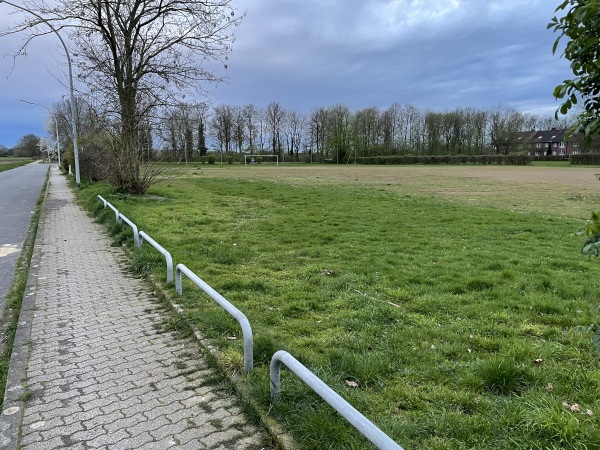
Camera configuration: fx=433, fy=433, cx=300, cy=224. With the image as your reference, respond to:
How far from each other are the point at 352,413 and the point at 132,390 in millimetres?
2088

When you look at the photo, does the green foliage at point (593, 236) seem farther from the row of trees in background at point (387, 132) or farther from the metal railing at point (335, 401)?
the row of trees in background at point (387, 132)

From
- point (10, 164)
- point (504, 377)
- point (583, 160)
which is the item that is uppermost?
point (10, 164)

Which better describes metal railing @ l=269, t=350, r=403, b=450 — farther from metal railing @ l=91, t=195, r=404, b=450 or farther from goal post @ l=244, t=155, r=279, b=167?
goal post @ l=244, t=155, r=279, b=167

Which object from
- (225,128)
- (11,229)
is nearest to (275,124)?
(225,128)

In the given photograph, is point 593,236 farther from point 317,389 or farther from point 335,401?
point 317,389

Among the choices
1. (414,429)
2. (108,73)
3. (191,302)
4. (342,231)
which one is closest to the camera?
(414,429)

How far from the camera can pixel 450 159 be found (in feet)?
279

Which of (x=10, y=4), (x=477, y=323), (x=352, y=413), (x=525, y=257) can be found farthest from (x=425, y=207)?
(x=10, y=4)

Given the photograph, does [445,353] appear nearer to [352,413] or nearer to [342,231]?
[352,413]

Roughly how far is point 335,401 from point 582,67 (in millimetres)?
1914

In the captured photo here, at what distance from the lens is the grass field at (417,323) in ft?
9.21

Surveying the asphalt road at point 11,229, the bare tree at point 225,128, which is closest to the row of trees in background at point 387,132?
the bare tree at point 225,128

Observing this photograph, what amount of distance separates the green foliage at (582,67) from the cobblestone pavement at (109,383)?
8.20ft

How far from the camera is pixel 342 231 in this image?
10812 millimetres
